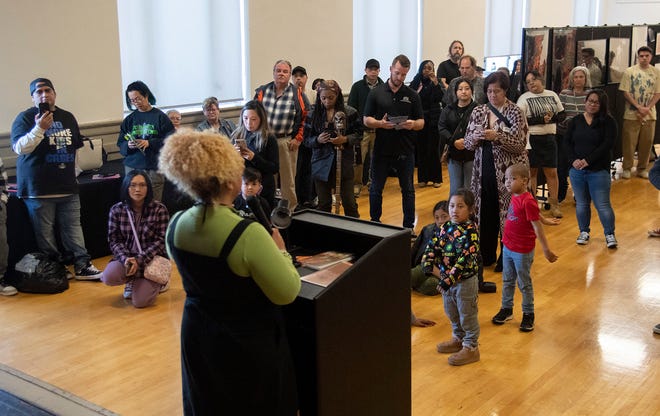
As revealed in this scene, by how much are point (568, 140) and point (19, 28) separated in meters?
5.07

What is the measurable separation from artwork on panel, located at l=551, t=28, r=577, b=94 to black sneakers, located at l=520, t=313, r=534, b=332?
16.1 ft

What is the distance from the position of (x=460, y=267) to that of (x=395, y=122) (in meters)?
2.74

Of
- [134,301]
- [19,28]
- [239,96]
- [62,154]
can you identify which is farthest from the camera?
[239,96]

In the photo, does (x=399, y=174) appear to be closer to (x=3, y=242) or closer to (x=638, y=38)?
(x=3, y=242)

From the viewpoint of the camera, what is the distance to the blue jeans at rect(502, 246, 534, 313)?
195 inches

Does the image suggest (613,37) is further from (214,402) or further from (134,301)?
(214,402)

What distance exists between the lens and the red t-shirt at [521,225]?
16.0 feet

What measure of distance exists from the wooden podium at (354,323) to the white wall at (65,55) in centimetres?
450

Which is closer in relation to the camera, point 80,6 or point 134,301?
point 134,301

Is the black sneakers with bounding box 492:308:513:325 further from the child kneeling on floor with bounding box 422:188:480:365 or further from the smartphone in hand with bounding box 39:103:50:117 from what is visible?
the smartphone in hand with bounding box 39:103:50:117

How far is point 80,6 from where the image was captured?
7.29 m

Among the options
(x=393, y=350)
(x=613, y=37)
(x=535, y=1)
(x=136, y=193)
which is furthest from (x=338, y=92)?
(x=535, y=1)

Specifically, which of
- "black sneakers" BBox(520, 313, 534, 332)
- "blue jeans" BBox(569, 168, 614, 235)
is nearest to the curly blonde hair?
"black sneakers" BBox(520, 313, 534, 332)

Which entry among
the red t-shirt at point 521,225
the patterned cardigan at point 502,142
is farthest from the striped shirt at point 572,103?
the red t-shirt at point 521,225
